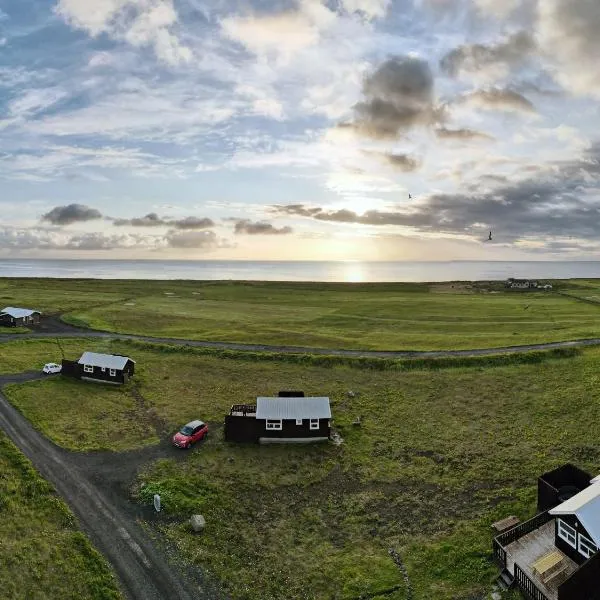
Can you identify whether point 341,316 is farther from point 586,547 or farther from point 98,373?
point 586,547

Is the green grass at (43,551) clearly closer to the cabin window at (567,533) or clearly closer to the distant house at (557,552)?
the distant house at (557,552)

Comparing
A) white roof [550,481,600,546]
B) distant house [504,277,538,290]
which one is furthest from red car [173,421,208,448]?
distant house [504,277,538,290]

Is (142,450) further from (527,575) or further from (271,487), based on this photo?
(527,575)

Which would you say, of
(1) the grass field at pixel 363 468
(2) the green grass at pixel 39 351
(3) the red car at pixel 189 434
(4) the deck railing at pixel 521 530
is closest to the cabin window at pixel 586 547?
(4) the deck railing at pixel 521 530

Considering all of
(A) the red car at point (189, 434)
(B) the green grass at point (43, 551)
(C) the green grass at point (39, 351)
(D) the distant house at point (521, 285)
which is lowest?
(B) the green grass at point (43, 551)

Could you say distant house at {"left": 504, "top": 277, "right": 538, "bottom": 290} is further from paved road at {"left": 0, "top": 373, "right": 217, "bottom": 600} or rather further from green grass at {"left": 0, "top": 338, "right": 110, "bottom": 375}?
paved road at {"left": 0, "top": 373, "right": 217, "bottom": 600}

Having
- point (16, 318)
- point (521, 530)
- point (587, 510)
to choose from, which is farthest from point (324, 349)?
point (16, 318)
